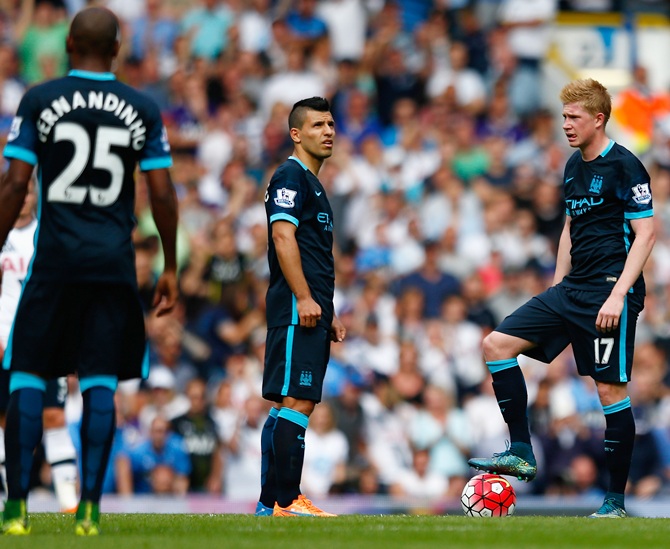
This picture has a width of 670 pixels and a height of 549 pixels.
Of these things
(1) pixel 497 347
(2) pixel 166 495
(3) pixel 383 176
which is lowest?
(2) pixel 166 495

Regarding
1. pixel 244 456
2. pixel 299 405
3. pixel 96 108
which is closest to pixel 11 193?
pixel 96 108

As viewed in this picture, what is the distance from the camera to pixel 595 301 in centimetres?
866

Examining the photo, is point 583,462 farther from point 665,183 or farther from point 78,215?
Result: point 78,215

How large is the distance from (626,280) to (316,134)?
2095 mm

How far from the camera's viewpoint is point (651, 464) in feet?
46.8

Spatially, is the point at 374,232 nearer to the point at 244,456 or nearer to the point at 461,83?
the point at 461,83

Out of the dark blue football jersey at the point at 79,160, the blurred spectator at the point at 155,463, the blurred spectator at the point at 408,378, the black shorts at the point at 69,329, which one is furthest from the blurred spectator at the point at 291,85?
the black shorts at the point at 69,329

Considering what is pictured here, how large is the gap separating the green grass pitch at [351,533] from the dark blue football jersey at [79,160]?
1.32 m

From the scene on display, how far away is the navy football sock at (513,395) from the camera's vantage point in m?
8.90

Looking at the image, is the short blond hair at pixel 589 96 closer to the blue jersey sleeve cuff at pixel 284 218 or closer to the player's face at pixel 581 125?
the player's face at pixel 581 125

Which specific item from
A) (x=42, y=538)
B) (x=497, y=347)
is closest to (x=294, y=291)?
(x=497, y=347)

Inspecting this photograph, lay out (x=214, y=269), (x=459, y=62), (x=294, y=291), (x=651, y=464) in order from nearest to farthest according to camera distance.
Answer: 1. (x=294, y=291)
2. (x=651, y=464)
3. (x=214, y=269)
4. (x=459, y=62)

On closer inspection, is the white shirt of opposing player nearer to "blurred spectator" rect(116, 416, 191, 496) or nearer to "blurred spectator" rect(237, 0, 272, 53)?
"blurred spectator" rect(116, 416, 191, 496)

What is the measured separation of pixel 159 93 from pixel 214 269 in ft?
11.7
